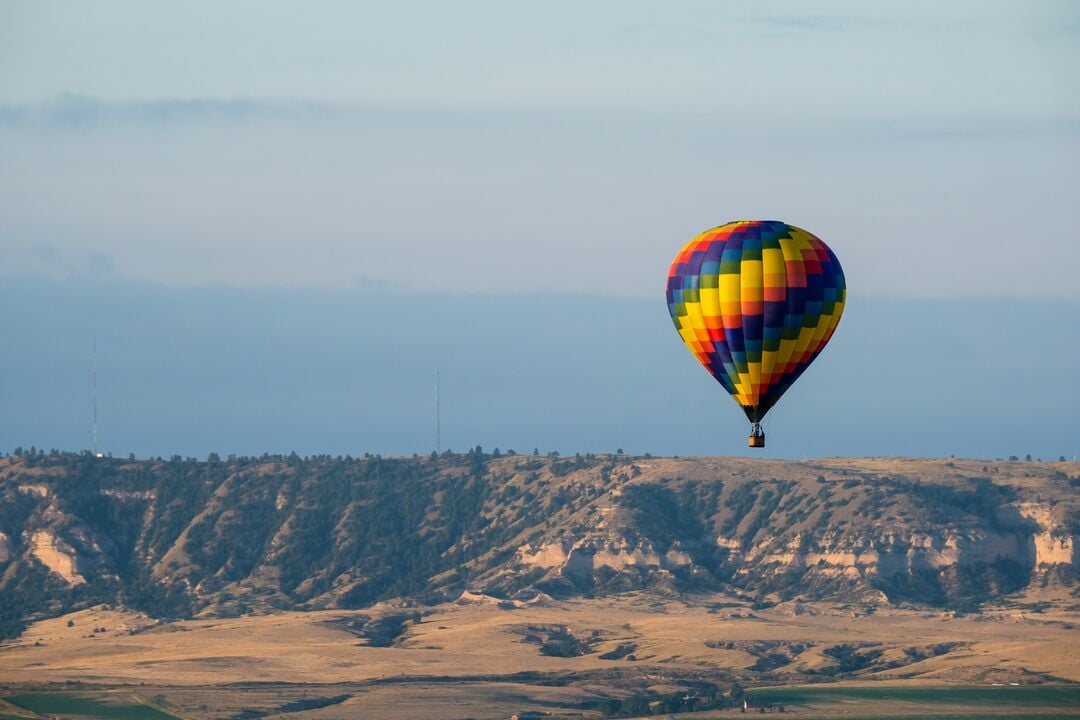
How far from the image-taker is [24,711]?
641ft

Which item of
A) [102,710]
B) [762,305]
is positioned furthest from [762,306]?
[102,710]

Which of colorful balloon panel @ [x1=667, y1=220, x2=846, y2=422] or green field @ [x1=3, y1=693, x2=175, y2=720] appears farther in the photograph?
green field @ [x1=3, y1=693, x2=175, y2=720]

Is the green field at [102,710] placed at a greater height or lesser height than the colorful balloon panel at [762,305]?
lesser

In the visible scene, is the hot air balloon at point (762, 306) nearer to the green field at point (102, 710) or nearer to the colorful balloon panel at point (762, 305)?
the colorful balloon panel at point (762, 305)

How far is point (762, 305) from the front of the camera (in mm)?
120000

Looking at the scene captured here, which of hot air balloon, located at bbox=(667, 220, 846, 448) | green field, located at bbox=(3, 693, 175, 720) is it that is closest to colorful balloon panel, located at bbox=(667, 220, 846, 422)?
hot air balloon, located at bbox=(667, 220, 846, 448)

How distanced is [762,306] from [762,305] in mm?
53

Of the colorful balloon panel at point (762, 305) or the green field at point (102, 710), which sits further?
the green field at point (102, 710)

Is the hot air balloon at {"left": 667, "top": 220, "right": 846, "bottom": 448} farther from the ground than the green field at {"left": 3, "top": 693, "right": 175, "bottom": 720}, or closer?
farther from the ground

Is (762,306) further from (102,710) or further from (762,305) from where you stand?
(102,710)

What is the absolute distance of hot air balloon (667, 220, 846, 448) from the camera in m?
120

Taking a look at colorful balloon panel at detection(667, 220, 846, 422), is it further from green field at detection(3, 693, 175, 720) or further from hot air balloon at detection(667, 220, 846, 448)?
green field at detection(3, 693, 175, 720)

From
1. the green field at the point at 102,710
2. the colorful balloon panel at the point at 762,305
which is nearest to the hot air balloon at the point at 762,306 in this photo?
the colorful balloon panel at the point at 762,305

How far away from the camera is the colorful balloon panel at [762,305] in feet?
393
